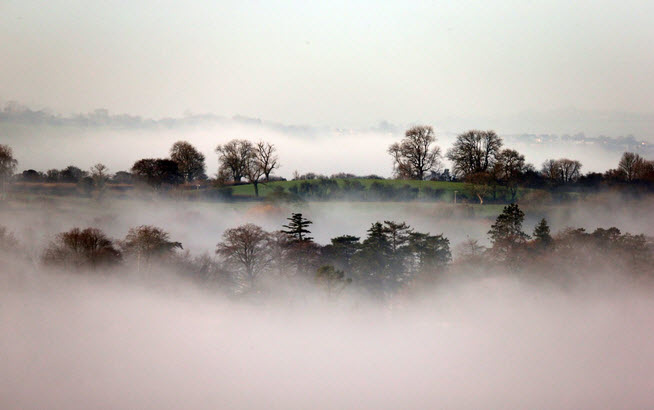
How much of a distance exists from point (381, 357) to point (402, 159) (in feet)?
31.1

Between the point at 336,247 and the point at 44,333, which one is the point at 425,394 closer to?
the point at 336,247

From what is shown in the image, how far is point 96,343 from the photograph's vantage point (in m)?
21.7

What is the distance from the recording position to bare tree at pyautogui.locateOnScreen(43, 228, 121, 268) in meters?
20.8

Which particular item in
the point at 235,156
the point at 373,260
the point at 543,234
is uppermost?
the point at 235,156

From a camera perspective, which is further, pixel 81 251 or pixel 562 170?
pixel 562 170

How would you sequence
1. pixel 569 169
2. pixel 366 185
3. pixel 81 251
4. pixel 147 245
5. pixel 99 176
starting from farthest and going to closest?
pixel 569 169 → pixel 366 185 → pixel 99 176 → pixel 147 245 → pixel 81 251

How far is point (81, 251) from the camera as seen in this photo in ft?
69.8

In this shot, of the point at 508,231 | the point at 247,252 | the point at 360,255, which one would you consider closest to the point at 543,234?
the point at 508,231

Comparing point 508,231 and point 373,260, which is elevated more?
point 508,231

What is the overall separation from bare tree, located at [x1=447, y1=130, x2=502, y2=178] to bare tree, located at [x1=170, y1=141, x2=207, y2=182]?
435 inches

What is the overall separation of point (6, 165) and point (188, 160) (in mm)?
7192

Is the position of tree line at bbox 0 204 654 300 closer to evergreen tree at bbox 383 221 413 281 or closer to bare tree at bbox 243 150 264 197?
evergreen tree at bbox 383 221 413 281

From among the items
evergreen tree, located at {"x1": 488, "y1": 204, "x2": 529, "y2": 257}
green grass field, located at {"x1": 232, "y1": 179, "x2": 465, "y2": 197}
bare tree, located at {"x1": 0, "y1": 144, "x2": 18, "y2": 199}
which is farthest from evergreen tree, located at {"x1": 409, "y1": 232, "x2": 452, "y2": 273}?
bare tree, located at {"x1": 0, "y1": 144, "x2": 18, "y2": 199}

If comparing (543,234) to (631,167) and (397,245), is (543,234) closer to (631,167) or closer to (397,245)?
(397,245)
